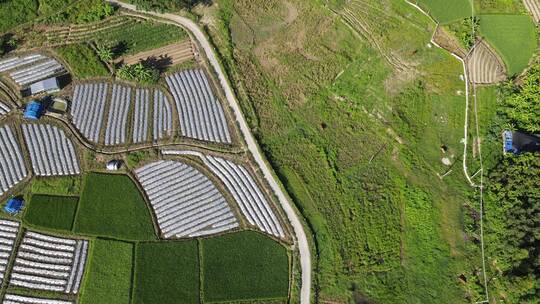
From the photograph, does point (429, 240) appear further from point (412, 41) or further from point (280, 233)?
point (412, 41)

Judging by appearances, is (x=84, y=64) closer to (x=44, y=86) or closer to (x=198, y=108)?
(x=44, y=86)

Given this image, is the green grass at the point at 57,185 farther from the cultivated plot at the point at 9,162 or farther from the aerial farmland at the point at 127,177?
the cultivated plot at the point at 9,162

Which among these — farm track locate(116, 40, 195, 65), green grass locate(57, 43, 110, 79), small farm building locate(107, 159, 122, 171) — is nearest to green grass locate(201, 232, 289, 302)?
small farm building locate(107, 159, 122, 171)

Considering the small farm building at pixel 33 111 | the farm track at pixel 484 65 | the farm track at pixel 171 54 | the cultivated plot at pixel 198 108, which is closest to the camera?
the small farm building at pixel 33 111

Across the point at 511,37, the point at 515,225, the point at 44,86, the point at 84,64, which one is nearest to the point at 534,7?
the point at 511,37

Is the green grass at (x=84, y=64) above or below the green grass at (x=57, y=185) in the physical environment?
above

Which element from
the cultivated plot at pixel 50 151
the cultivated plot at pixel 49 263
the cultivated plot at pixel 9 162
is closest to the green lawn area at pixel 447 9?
the cultivated plot at pixel 50 151

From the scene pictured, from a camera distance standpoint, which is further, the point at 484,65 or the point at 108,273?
the point at 484,65
